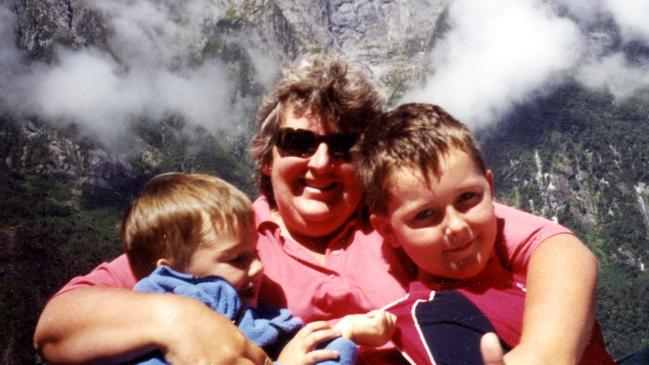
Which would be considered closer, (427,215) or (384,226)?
(427,215)

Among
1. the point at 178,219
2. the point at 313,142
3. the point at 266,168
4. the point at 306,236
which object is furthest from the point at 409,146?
the point at 266,168

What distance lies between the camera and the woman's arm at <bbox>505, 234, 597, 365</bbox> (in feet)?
8.35

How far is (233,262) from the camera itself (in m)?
3.21

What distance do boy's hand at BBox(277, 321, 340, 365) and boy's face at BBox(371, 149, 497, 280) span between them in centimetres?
71

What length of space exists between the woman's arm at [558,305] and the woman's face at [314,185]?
5.03ft

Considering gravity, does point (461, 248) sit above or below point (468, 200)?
below

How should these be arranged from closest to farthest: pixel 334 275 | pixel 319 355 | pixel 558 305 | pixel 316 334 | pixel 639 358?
1. pixel 558 305
2. pixel 319 355
3. pixel 316 334
4. pixel 334 275
5. pixel 639 358

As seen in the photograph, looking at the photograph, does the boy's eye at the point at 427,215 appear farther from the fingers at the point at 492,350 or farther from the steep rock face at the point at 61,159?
the steep rock face at the point at 61,159

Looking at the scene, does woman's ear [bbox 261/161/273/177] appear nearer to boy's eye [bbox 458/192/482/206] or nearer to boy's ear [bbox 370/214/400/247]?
boy's ear [bbox 370/214/400/247]

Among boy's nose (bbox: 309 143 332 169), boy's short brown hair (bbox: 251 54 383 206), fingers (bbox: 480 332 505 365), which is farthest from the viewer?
boy's short brown hair (bbox: 251 54 383 206)

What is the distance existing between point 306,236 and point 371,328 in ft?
4.86

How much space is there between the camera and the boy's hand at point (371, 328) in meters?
3.05

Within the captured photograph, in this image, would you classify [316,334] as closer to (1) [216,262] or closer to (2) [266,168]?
(1) [216,262]

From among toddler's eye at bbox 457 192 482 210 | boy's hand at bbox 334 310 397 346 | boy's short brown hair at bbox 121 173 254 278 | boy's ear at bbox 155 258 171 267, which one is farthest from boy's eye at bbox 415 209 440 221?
boy's ear at bbox 155 258 171 267
